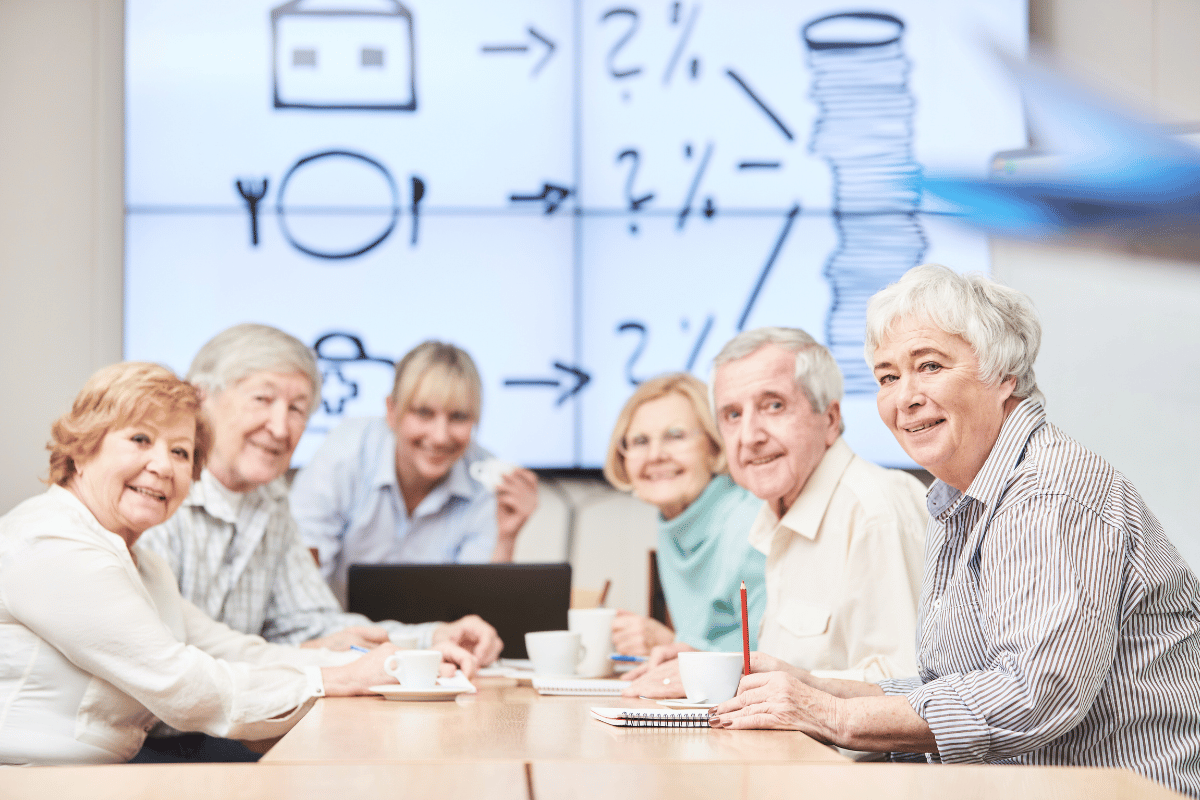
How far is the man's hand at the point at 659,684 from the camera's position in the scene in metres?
1.57

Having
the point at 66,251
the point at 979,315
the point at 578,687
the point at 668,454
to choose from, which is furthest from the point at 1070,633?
the point at 66,251

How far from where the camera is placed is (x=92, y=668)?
5.04 ft

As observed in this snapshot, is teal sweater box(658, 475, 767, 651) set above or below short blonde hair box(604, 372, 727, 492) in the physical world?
below

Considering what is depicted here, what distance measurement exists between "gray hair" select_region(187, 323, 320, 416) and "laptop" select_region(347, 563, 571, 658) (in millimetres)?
496

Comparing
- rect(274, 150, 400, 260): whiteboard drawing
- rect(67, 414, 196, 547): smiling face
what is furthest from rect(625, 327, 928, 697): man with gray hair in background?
rect(274, 150, 400, 260): whiteboard drawing

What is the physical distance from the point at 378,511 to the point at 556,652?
1.49m

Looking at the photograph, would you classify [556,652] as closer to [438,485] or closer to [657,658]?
[657,658]

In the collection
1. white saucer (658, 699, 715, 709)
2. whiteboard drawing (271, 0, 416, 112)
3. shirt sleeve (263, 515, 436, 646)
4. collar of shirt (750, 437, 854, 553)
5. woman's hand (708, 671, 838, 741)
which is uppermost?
whiteboard drawing (271, 0, 416, 112)

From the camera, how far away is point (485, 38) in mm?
3391

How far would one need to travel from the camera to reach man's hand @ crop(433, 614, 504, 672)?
205 cm

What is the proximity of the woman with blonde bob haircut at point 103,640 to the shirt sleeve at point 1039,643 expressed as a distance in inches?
34.3

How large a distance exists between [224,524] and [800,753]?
1.66m

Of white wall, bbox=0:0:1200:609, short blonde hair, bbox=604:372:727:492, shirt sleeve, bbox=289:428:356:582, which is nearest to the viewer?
short blonde hair, bbox=604:372:727:492

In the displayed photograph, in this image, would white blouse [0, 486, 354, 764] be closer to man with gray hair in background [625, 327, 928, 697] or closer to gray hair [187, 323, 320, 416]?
man with gray hair in background [625, 327, 928, 697]
